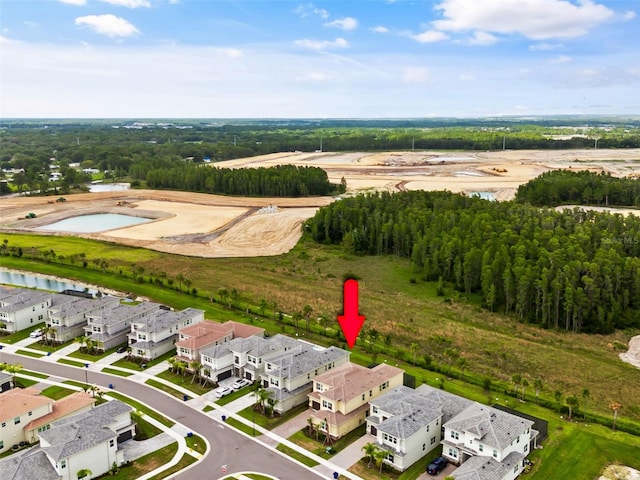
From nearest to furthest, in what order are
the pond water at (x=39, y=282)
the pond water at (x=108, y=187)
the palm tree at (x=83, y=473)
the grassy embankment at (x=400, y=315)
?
the palm tree at (x=83, y=473) → the grassy embankment at (x=400, y=315) → the pond water at (x=39, y=282) → the pond water at (x=108, y=187)

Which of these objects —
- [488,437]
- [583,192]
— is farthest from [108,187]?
[488,437]

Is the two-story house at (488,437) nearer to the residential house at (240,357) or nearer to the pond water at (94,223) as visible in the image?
the residential house at (240,357)

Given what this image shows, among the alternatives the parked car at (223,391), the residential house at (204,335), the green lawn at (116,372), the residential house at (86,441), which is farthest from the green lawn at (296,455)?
the green lawn at (116,372)

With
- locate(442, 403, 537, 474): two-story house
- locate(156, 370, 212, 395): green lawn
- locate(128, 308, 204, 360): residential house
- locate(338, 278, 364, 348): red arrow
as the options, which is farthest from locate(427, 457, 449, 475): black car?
locate(128, 308, 204, 360): residential house

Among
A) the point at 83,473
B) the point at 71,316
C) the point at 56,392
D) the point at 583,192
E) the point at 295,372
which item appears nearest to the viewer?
the point at 83,473

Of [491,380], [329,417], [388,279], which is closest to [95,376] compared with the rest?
[329,417]

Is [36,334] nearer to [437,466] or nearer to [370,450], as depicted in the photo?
[370,450]

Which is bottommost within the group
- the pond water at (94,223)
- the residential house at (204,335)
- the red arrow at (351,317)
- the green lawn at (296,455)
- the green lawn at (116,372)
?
the green lawn at (296,455)
